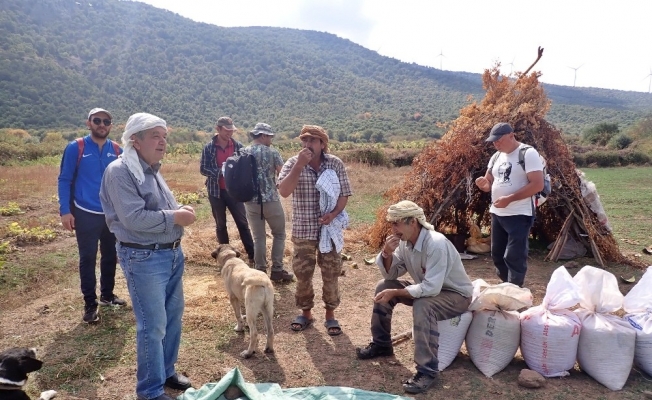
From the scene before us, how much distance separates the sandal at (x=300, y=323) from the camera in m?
4.77

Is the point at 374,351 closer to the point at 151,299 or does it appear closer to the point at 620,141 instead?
the point at 151,299

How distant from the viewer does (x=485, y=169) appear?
25.8ft

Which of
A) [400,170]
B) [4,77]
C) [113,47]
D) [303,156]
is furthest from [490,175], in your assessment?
[113,47]

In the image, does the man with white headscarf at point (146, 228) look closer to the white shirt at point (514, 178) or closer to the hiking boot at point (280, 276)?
the hiking boot at point (280, 276)

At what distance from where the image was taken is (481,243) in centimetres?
818

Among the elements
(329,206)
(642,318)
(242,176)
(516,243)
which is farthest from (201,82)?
(642,318)

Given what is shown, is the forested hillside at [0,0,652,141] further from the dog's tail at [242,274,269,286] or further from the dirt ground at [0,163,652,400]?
the dog's tail at [242,274,269,286]

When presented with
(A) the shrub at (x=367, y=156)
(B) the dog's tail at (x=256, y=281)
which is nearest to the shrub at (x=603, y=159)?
(A) the shrub at (x=367, y=156)

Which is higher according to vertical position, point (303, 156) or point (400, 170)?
point (303, 156)

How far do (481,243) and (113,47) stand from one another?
3213 inches

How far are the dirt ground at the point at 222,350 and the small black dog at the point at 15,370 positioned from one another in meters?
0.59

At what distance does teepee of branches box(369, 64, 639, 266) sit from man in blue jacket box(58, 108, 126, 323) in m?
4.92

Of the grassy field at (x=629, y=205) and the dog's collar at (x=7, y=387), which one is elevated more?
the dog's collar at (x=7, y=387)

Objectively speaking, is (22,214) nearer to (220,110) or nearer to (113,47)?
(220,110)
